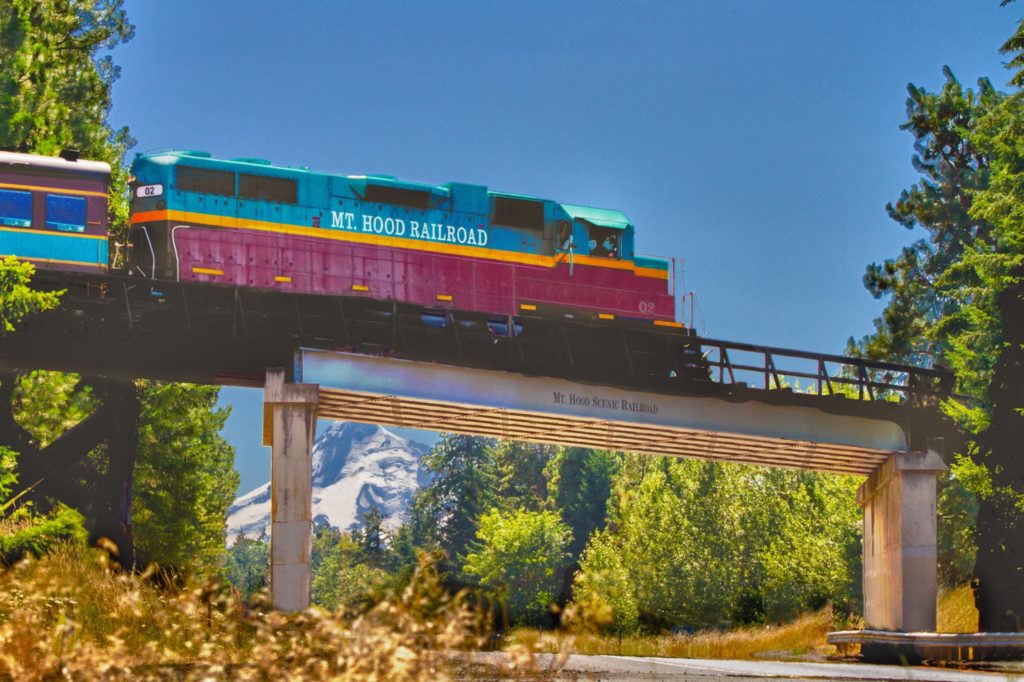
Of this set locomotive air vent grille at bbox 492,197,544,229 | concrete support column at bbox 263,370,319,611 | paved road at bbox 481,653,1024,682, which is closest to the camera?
paved road at bbox 481,653,1024,682

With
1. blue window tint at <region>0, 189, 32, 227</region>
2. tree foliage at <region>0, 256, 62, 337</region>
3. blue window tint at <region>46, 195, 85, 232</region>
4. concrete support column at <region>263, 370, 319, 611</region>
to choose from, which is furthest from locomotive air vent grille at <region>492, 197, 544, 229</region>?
tree foliage at <region>0, 256, 62, 337</region>

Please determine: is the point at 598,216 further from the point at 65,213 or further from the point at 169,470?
the point at 169,470

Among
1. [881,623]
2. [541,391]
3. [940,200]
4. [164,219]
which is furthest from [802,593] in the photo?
[164,219]

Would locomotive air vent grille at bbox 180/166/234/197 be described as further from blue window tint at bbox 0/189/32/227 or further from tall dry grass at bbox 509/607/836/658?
tall dry grass at bbox 509/607/836/658

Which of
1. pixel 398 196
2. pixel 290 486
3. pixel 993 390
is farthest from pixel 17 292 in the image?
pixel 993 390

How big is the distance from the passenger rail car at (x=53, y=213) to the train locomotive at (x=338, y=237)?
1.0 inches

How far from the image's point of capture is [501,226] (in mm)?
36219

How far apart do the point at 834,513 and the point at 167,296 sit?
118 feet

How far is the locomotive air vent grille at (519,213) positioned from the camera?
3628 cm

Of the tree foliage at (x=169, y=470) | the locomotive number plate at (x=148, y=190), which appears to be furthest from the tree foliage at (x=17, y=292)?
the tree foliage at (x=169, y=470)

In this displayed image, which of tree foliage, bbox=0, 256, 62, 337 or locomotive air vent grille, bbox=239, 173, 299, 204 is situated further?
locomotive air vent grille, bbox=239, 173, 299, 204

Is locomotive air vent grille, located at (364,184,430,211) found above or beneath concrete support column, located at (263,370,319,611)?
above

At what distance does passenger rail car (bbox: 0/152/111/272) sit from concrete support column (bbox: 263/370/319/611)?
5607 millimetres

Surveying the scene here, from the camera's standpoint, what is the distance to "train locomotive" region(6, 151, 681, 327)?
31.4 m
